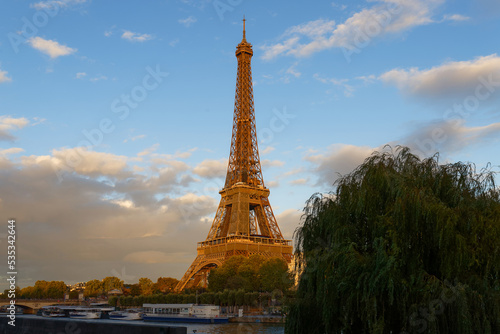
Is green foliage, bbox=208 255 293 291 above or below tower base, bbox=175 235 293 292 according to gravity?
below

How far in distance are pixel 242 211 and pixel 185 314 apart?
78.5 ft

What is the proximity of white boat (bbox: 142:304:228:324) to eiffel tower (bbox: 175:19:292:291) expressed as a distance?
1560 cm

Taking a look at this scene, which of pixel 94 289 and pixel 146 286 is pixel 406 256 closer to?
pixel 146 286

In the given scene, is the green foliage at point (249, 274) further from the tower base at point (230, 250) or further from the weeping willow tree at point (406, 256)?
the weeping willow tree at point (406, 256)

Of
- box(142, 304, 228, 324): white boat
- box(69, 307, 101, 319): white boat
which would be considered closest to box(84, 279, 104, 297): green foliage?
box(69, 307, 101, 319): white boat

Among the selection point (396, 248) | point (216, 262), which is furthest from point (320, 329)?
point (216, 262)

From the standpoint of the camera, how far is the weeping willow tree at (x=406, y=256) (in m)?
14.1

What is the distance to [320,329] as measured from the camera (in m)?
16.4

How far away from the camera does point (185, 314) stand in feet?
210

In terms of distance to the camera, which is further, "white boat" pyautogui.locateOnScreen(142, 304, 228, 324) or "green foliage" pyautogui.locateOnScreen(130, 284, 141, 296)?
"green foliage" pyautogui.locateOnScreen(130, 284, 141, 296)

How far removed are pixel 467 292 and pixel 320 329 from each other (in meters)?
4.81

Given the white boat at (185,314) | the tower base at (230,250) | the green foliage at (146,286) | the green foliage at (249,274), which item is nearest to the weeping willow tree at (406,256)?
the white boat at (185,314)

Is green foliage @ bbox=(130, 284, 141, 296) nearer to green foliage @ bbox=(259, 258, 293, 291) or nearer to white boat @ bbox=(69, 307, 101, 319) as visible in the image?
white boat @ bbox=(69, 307, 101, 319)

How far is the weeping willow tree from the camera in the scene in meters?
14.1
